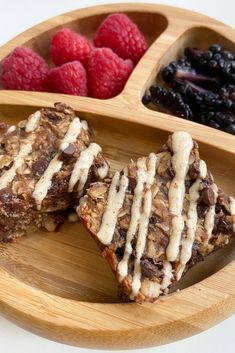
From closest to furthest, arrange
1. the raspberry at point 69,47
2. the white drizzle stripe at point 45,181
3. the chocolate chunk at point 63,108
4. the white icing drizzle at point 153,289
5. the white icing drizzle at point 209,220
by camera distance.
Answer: the white icing drizzle at point 153,289
the white icing drizzle at point 209,220
the white drizzle stripe at point 45,181
the chocolate chunk at point 63,108
the raspberry at point 69,47

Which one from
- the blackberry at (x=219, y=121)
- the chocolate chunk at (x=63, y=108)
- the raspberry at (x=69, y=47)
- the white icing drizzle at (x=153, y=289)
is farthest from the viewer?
the raspberry at (x=69, y=47)

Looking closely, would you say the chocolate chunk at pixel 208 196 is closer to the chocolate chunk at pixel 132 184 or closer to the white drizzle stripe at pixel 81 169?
the chocolate chunk at pixel 132 184

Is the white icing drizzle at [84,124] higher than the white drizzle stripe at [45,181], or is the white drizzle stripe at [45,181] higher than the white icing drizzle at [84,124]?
the white icing drizzle at [84,124]

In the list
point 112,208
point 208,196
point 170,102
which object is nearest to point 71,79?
point 170,102

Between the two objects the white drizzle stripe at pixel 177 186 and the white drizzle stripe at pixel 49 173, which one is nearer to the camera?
the white drizzle stripe at pixel 177 186

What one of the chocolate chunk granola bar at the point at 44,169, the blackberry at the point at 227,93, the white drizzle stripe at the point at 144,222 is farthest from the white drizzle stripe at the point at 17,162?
the blackberry at the point at 227,93

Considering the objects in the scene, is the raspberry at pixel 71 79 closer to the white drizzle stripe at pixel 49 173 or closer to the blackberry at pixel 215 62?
the white drizzle stripe at pixel 49 173

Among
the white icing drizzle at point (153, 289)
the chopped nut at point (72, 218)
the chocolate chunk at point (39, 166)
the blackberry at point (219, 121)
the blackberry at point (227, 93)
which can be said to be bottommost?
the chopped nut at point (72, 218)
